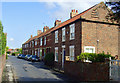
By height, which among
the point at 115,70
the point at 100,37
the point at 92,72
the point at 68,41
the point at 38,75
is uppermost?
the point at 100,37

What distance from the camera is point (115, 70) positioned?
31.6 ft

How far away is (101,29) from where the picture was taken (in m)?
17.3

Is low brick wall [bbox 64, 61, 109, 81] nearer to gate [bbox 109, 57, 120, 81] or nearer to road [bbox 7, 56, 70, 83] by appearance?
gate [bbox 109, 57, 120, 81]

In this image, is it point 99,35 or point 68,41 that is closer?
point 99,35

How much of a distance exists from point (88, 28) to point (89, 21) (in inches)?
32.6

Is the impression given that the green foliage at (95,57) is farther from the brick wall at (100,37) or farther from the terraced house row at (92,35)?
the brick wall at (100,37)

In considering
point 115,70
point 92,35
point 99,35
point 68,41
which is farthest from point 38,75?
point 99,35

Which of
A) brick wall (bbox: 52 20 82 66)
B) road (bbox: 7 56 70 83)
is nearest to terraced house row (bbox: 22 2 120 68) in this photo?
brick wall (bbox: 52 20 82 66)

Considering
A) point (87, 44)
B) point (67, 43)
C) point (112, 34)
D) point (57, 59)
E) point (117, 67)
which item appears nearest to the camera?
point (117, 67)

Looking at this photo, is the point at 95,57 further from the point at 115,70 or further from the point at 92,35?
the point at 92,35

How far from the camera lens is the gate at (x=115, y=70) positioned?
9469mm

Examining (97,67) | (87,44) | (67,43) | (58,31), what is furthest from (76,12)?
(97,67)

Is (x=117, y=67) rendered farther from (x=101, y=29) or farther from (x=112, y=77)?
(x=101, y=29)

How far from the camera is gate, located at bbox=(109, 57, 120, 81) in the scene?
947cm
